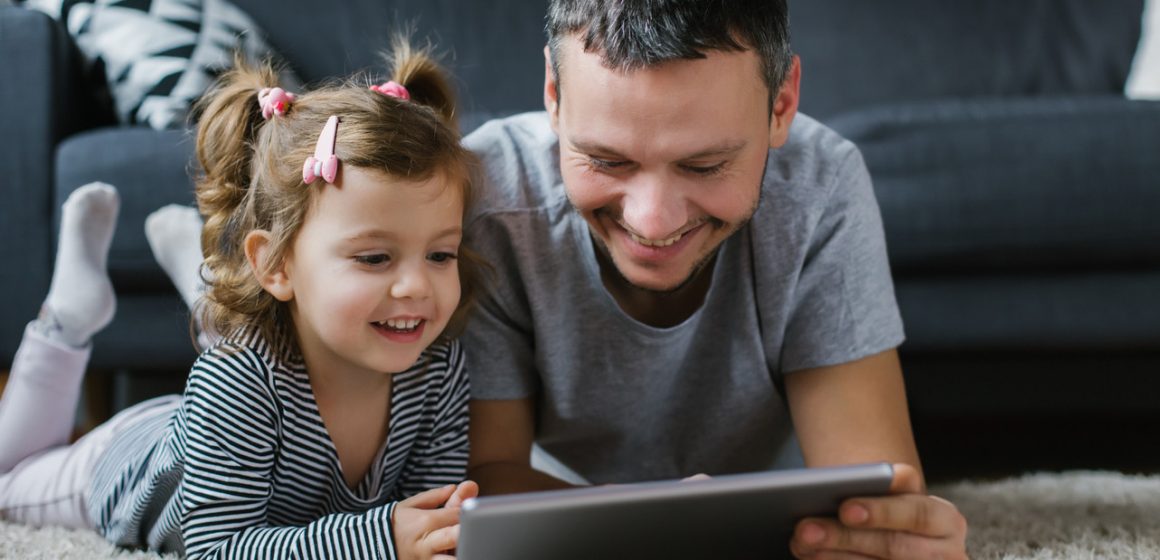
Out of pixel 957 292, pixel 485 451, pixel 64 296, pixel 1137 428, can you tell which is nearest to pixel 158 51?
pixel 64 296

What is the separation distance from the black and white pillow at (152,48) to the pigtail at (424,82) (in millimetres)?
665

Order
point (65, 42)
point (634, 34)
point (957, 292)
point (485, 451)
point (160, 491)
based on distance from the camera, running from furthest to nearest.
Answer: point (65, 42), point (957, 292), point (485, 451), point (160, 491), point (634, 34)

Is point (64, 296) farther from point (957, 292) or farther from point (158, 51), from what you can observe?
point (957, 292)

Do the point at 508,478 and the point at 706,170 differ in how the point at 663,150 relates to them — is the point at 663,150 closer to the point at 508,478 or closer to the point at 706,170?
the point at 706,170

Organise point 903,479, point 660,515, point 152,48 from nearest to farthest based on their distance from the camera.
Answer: point 660,515
point 903,479
point 152,48

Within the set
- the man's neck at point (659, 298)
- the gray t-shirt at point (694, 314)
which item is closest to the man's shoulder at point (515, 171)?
the gray t-shirt at point (694, 314)

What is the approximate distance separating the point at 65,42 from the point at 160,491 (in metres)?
0.96

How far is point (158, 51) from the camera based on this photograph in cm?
185

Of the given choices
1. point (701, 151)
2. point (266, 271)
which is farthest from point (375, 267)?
point (701, 151)

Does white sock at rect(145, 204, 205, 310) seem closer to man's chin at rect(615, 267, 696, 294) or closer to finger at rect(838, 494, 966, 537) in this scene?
man's chin at rect(615, 267, 696, 294)

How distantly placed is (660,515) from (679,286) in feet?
1.41

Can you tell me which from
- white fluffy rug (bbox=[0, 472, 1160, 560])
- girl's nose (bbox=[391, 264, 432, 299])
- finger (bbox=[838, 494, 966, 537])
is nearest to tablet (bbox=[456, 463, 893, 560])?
finger (bbox=[838, 494, 966, 537])

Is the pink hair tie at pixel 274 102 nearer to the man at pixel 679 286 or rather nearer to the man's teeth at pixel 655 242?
the man at pixel 679 286

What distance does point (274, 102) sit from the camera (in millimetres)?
1081
